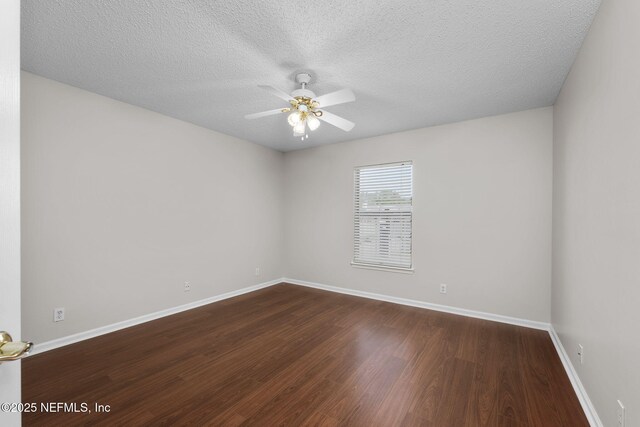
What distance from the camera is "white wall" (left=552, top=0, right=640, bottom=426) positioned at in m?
1.31

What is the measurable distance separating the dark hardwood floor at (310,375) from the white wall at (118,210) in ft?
1.49

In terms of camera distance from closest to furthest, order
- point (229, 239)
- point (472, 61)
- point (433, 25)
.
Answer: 1. point (433, 25)
2. point (472, 61)
3. point (229, 239)

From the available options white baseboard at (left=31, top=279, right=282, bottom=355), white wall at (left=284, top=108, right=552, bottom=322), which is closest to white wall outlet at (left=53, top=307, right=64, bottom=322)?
white baseboard at (left=31, top=279, right=282, bottom=355)

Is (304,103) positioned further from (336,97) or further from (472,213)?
(472,213)

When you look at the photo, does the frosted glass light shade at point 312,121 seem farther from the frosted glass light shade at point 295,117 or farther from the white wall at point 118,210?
the white wall at point 118,210

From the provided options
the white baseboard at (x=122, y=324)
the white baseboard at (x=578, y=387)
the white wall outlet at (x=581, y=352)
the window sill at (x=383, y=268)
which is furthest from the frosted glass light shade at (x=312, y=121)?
the white baseboard at (x=122, y=324)

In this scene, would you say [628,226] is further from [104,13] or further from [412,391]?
[104,13]

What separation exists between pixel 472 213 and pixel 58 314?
469cm

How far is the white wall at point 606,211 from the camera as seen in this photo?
51.6 inches

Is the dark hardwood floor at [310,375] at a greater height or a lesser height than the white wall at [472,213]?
lesser

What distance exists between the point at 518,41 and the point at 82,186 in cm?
409

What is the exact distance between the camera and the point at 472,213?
11.8 ft

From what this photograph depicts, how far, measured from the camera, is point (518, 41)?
2027 mm

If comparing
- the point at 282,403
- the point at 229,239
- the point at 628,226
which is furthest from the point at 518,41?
the point at 229,239
